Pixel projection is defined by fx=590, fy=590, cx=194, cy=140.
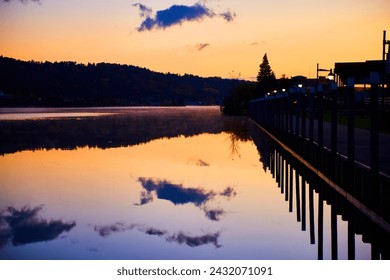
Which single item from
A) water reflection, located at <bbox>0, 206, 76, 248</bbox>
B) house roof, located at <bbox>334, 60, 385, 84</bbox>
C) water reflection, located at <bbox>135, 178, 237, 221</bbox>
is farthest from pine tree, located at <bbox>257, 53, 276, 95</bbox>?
water reflection, located at <bbox>0, 206, 76, 248</bbox>

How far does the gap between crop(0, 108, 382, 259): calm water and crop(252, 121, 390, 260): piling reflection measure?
0.06 m

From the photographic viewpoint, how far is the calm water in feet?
38.7

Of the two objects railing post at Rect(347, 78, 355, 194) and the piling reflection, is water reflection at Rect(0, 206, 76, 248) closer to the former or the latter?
the piling reflection

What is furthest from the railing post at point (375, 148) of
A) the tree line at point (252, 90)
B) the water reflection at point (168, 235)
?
the tree line at point (252, 90)

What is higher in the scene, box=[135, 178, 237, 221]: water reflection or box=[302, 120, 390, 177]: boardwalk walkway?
box=[302, 120, 390, 177]: boardwalk walkway

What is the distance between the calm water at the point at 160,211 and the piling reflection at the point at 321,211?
0.21ft

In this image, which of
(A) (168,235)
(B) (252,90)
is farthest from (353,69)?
(B) (252,90)

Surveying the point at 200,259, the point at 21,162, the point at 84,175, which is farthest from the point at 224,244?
the point at 21,162

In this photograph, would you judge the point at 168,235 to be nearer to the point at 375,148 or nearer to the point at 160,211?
the point at 160,211

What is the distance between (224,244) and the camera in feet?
39.7

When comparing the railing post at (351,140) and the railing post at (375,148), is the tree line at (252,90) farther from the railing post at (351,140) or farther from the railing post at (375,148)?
the railing post at (375,148)

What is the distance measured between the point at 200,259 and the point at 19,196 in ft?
28.4
